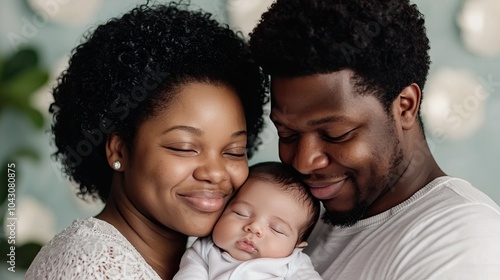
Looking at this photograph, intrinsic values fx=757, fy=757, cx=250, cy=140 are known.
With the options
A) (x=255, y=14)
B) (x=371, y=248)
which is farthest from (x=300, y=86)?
(x=255, y=14)

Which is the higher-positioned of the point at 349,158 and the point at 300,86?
the point at 300,86

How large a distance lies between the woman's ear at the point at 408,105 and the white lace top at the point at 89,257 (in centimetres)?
68

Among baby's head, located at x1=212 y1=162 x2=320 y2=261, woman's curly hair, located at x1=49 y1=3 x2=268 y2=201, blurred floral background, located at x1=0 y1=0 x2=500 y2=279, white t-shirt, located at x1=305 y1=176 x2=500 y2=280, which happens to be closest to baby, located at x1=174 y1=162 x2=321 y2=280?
baby's head, located at x1=212 y1=162 x2=320 y2=261

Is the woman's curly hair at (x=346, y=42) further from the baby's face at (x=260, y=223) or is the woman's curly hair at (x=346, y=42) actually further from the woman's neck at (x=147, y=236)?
the woman's neck at (x=147, y=236)

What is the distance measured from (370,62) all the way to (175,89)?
45cm

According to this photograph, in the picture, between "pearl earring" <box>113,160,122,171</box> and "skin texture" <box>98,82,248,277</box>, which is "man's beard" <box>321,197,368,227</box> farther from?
"pearl earring" <box>113,160,122,171</box>

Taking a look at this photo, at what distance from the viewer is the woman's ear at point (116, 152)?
1.82 metres

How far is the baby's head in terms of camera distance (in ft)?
5.95

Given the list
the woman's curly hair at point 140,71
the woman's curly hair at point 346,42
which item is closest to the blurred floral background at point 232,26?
the woman's curly hair at point 140,71

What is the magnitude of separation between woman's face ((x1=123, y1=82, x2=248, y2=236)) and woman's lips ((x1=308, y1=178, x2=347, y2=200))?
193 mm

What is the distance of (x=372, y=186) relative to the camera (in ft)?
5.89

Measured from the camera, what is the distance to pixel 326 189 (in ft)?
5.96

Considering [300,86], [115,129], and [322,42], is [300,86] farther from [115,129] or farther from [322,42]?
[115,129]

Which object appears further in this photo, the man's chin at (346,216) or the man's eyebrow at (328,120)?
the man's chin at (346,216)
